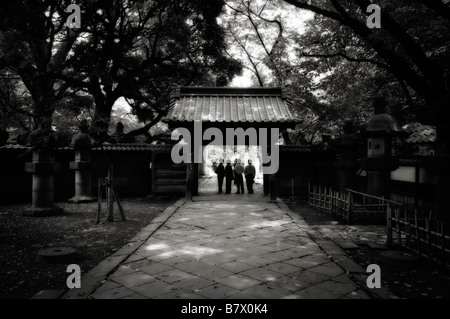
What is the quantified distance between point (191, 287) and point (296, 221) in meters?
5.36

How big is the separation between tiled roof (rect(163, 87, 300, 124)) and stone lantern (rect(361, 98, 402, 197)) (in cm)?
385

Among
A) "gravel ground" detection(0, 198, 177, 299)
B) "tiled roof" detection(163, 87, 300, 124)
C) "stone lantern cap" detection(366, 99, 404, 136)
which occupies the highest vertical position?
"tiled roof" detection(163, 87, 300, 124)

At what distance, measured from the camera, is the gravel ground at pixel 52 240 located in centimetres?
494

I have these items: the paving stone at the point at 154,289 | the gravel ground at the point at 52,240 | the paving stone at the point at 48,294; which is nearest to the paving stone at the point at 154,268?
the paving stone at the point at 154,289

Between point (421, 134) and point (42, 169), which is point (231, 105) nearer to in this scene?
point (42, 169)

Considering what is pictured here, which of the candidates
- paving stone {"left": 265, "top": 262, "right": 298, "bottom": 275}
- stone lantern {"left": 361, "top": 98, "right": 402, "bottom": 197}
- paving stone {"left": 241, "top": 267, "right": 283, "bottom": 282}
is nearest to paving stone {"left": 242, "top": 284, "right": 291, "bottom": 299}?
paving stone {"left": 241, "top": 267, "right": 283, "bottom": 282}

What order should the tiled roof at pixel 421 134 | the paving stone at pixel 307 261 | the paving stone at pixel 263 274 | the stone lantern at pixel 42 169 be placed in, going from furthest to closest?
the tiled roof at pixel 421 134 < the stone lantern at pixel 42 169 < the paving stone at pixel 307 261 < the paving stone at pixel 263 274

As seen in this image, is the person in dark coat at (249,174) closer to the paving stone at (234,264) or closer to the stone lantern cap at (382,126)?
the paving stone at (234,264)

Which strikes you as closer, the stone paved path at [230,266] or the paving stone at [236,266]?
the stone paved path at [230,266]

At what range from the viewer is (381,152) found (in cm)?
937

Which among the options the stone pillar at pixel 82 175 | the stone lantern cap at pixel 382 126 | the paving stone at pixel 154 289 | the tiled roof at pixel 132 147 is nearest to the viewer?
the paving stone at pixel 154 289

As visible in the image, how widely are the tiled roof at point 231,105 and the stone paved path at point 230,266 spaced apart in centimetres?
540

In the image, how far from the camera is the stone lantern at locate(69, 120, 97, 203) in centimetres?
1399

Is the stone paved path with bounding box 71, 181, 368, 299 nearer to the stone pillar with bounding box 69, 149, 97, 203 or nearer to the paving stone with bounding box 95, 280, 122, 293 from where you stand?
the paving stone with bounding box 95, 280, 122, 293
